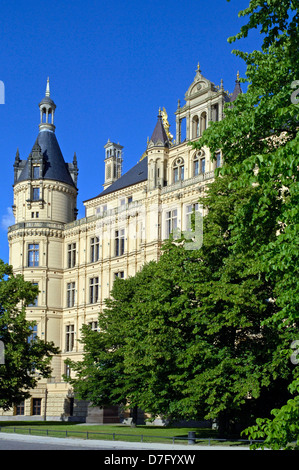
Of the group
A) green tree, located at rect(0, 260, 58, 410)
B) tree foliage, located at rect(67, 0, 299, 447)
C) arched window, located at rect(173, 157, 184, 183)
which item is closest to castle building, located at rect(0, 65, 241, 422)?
arched window, located at rect(173, 157, 184, 183)

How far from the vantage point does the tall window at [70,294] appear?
7225 centimetres

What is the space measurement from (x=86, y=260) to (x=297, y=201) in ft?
185

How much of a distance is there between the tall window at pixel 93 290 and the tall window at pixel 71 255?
12.2 ft

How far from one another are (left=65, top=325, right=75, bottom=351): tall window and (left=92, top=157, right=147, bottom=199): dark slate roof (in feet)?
49.3

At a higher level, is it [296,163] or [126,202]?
[126,202]

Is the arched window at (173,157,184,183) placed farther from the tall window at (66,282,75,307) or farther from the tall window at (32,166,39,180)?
the tall window at (66,282,75,307)

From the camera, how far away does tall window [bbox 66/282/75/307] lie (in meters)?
72.2

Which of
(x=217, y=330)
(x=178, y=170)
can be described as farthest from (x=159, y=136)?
(x=217, y=330)

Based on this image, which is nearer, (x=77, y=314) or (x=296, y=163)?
(x=296, y=163)
